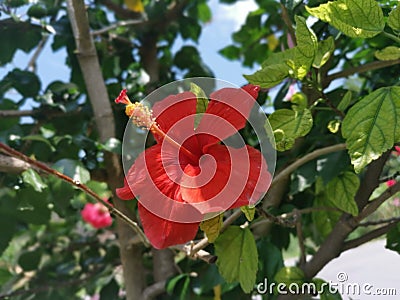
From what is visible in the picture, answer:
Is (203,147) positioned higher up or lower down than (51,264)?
lower down

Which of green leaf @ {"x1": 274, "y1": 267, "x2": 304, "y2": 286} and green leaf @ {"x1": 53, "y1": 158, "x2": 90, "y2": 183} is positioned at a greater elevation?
green leaf @ {"x1": 53, "y1": 158, "x2": 90, "y2": 183}

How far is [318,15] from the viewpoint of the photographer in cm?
29

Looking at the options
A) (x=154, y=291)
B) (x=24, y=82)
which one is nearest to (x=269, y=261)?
(x=154, y=291)

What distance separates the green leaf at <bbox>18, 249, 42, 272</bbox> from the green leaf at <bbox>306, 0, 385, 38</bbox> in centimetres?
64

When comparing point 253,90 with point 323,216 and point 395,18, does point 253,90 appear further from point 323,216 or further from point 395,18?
point 323,216

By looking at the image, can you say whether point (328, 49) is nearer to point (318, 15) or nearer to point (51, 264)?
point (318, 15)

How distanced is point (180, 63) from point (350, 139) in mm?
533

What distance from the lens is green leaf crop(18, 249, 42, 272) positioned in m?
0.76

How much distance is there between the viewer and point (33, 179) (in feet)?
1.43

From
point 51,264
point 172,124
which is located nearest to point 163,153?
point 172,124

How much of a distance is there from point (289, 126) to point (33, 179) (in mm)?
244

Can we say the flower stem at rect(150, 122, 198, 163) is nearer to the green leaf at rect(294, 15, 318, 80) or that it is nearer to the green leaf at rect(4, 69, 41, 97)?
the green leaf at rect(294, 15, 318, 80)

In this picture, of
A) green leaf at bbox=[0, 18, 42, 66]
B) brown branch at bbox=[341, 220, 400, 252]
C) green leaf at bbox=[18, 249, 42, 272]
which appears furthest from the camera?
green leaf at bbox=[18, 249, 42, 272]

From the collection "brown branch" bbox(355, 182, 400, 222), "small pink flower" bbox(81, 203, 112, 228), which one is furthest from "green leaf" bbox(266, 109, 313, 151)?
"small pink flower" bbox(81, 203, 112, 228)
